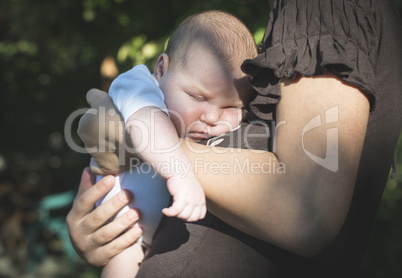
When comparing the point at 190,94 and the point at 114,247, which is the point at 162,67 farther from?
the point at 114,247

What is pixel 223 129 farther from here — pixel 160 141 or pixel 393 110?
pixel 393 110

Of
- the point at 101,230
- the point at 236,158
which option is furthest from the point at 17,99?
the point at 236,158

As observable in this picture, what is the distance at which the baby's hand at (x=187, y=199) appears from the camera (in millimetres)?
1219

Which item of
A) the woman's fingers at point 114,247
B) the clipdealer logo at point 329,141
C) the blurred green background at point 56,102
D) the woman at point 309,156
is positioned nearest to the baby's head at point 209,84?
the woman at point 309,156

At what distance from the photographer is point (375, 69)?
1.25 meters

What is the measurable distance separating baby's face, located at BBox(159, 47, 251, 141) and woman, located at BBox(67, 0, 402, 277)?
27cm

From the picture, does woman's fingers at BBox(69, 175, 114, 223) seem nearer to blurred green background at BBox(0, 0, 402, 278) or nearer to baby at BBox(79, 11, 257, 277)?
baby at BBox(79, 11, 257, 277)

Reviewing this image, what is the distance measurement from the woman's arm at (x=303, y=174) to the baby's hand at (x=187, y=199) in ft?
0.12

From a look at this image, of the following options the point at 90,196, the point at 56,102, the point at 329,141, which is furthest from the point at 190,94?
the point at 56,102

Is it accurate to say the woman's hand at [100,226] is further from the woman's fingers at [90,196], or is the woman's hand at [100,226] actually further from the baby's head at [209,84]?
the baby's head at [209,84]

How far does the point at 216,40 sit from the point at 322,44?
0.57m

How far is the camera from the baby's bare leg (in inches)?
66.5

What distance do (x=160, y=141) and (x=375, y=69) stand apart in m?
0.63

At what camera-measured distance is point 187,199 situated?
1224 millimetres
